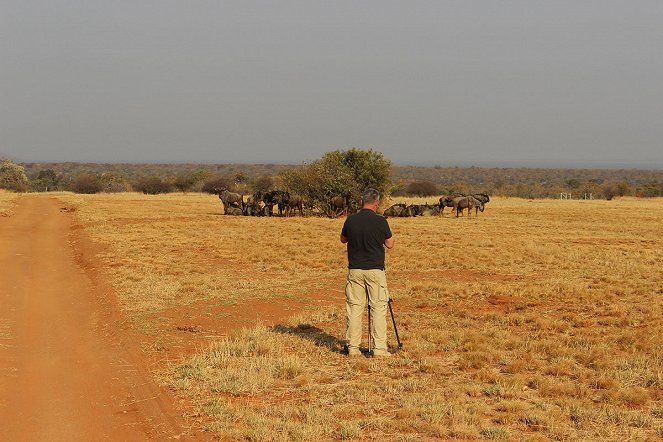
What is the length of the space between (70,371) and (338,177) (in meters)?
31.1

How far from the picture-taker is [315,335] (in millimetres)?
10617

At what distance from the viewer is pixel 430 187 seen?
76.5m

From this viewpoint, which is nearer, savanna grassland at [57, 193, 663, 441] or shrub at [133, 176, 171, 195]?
savanna grassland at [57, 193, 663, 441]

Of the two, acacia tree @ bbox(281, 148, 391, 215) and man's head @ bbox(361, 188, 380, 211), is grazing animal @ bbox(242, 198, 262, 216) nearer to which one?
acacia tree @ bbox(281, 148, 391, 215)

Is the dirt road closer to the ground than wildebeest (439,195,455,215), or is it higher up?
closer to the ground

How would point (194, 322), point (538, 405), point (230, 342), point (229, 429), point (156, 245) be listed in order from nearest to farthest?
point (229, 429), point (538, 405), point (230, 342), point (194, 322), point (156, 245)

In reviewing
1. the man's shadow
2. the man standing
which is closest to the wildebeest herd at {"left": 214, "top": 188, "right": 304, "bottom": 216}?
the man's shadow

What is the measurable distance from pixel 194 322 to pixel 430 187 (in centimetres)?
6676

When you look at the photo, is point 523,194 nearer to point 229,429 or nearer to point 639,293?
point 639,293

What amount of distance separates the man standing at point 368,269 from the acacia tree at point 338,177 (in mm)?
29219

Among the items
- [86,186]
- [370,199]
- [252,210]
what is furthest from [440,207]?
[86,186]

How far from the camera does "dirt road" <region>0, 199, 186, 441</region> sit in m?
6.44

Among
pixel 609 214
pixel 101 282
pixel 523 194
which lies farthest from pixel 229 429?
pixel 523 194

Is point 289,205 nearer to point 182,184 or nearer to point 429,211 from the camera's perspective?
point 429,211
